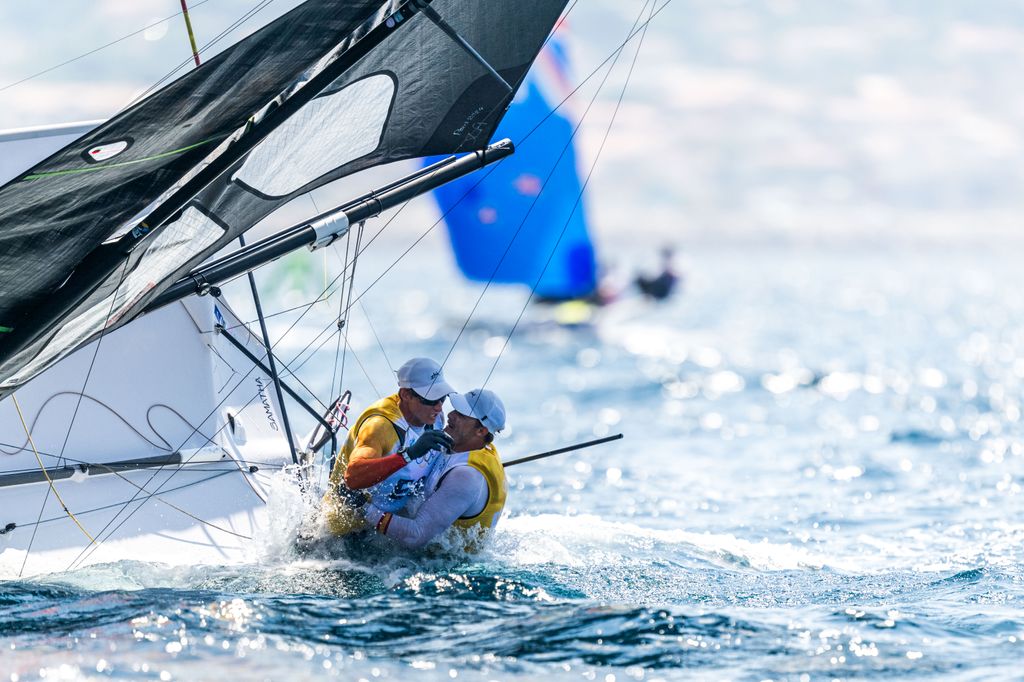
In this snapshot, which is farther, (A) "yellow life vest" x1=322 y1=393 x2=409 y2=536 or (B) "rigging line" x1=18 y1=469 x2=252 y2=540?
(B) "rigging line" x1=18 y1=469 x2=252 y2=540

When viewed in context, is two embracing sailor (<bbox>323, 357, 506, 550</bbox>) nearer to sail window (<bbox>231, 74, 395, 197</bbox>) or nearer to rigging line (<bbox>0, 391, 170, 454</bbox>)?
sail window (<bbox>231, 74, 395, 197</bbox>)

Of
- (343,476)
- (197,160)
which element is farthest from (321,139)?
(343,476)

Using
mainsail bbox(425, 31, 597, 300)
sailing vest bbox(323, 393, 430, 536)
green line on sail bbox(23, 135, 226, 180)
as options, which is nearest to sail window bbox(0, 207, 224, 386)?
green line on sail bbox(23, 135, 226, 180)

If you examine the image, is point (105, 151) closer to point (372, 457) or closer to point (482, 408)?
point (372, 457)

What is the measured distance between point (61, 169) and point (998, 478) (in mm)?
9066

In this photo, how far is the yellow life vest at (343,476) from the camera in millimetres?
6211

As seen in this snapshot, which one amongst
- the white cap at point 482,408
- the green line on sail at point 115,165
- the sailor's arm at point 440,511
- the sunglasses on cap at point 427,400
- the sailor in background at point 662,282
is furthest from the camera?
the sailor in background at point 662,282

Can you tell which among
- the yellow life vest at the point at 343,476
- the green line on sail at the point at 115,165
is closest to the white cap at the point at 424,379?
the yellow life vest at the point at 343,476

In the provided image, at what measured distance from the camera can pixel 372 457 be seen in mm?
5973

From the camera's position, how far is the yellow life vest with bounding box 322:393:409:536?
621cm

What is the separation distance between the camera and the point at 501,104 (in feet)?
19.0

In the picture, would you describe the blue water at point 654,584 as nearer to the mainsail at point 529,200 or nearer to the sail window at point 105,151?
the sail window at point 105,151

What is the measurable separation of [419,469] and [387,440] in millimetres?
354

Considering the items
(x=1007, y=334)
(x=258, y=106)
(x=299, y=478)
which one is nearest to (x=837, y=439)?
(x=299, y=478)
